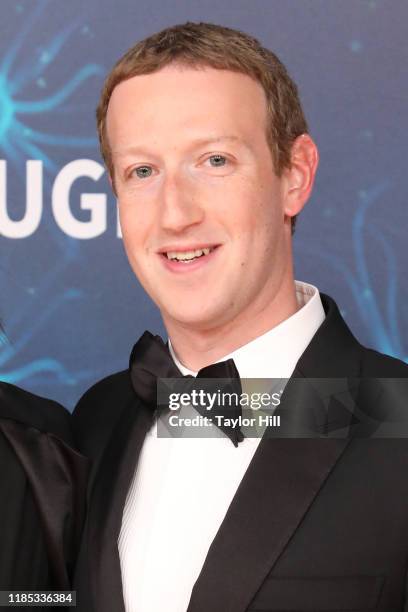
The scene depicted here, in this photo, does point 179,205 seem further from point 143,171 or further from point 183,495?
point 183,495

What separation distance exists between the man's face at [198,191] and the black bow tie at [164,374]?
0.09 metres

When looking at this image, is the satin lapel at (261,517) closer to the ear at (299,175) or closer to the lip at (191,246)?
the lip at (191,246)

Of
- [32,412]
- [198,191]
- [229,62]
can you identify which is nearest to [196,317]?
[198,191]

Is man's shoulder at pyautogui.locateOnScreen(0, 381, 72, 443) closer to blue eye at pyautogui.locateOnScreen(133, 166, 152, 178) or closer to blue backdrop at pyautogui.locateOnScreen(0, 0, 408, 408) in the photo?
blue eye at pyautogui.locateOnScreen(133, 166, 152, 178)

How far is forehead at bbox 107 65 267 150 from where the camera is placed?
174 cm

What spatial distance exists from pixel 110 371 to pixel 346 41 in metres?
1.06

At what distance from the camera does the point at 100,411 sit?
2.04 meters

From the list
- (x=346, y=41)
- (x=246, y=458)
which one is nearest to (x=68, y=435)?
(x=246, y=458)

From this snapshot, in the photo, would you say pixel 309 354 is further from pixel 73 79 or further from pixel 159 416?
pixel 73 79

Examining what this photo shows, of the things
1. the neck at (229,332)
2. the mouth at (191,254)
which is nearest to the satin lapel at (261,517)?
the neck at (229,332)

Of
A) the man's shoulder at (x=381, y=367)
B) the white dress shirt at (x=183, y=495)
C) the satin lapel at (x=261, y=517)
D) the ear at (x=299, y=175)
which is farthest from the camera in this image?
the ear at (x=299, y=175)

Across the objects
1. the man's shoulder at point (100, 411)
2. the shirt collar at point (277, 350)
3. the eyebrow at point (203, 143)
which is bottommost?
the man's shoulder at point (100, 411)

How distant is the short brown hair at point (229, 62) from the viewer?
1.79m

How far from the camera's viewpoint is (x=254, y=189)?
5.86 feet
